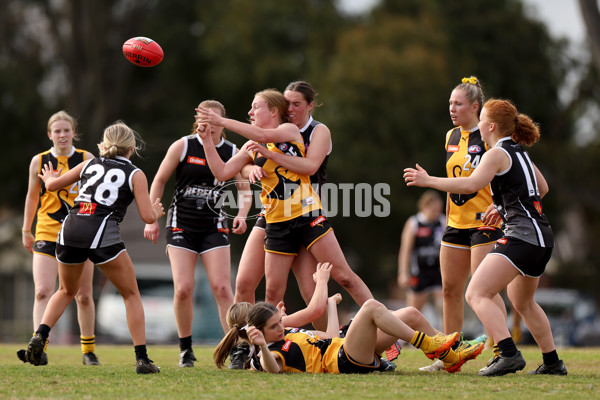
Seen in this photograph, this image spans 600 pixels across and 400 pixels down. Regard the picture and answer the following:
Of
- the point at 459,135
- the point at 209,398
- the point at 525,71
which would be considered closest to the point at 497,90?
the point at 525,71

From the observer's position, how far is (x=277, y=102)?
7742 millimetres

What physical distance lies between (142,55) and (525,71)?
1690 centimetres

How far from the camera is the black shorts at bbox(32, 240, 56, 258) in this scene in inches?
340

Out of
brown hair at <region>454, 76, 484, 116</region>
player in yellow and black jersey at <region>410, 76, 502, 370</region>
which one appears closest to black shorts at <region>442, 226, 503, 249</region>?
player in yellow and black jersey at <region>410, 76, 502, 370</region>

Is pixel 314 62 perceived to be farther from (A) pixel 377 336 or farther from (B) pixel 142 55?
(A) pixel 377 336

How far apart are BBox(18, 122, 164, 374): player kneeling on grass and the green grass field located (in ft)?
1.33

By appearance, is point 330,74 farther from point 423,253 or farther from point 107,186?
point 107,186

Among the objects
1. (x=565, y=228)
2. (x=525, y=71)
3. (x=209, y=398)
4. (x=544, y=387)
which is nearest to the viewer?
(x=209, y=398)

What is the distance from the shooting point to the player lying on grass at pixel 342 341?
21.5ft

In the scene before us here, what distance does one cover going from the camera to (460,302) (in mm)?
7824

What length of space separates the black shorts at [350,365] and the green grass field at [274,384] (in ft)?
0.33

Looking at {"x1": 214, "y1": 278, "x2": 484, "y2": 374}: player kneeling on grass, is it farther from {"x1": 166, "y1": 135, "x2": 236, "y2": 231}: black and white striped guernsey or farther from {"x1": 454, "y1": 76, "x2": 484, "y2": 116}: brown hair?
{"x1": 454, "y1": 76, "x2": 484, "y2": 116}: brown hair

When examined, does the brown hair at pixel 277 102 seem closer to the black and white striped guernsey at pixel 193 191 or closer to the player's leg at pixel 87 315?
the black and white striped guernsey at pixel 193 191

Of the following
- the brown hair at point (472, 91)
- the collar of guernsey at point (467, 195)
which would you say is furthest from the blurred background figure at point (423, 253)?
the collar of guernsey at point (467, 195)
